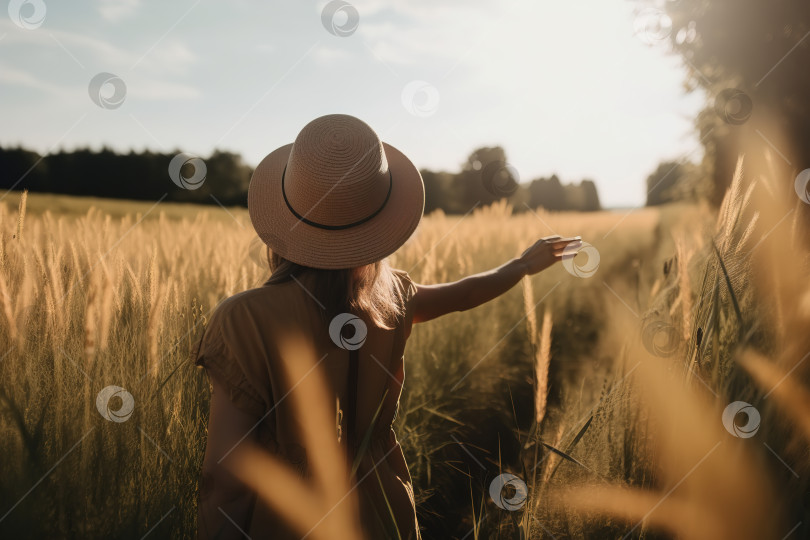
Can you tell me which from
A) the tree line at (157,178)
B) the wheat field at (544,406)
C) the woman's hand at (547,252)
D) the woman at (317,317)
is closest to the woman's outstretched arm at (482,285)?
the woman's hand at (547,252)

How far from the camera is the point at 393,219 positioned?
1.42 m

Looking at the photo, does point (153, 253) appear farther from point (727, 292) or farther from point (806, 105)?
point (806, 105)

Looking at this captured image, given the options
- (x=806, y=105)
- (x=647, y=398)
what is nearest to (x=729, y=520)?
(x=647, y=398)

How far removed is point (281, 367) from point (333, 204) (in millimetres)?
406

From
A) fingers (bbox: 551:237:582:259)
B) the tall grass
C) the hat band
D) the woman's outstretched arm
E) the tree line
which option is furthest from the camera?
the tree line

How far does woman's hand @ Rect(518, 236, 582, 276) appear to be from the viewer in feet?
6.40

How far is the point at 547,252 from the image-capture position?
6.52 feet

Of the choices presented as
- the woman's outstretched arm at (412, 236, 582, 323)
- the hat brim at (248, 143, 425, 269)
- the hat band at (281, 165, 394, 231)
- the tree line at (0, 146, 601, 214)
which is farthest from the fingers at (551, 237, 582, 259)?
the tree line at (0, 146, 601, 214)

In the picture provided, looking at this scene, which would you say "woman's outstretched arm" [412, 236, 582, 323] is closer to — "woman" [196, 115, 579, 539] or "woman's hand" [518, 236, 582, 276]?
"woman's hand" [518, 236, 582, 276]

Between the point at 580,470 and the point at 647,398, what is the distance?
31cm

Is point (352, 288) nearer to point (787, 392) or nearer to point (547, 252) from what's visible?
point (547, 252)

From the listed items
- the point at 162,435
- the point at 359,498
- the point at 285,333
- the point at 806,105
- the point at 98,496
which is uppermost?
the point at 806,105

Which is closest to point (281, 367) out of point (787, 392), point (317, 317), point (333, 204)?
point (317, 317)

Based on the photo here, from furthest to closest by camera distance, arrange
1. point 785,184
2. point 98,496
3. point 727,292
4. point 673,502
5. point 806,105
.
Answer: point 806,105 < point 785,184 < point 727,292 < point 673,502 < point 98,496
